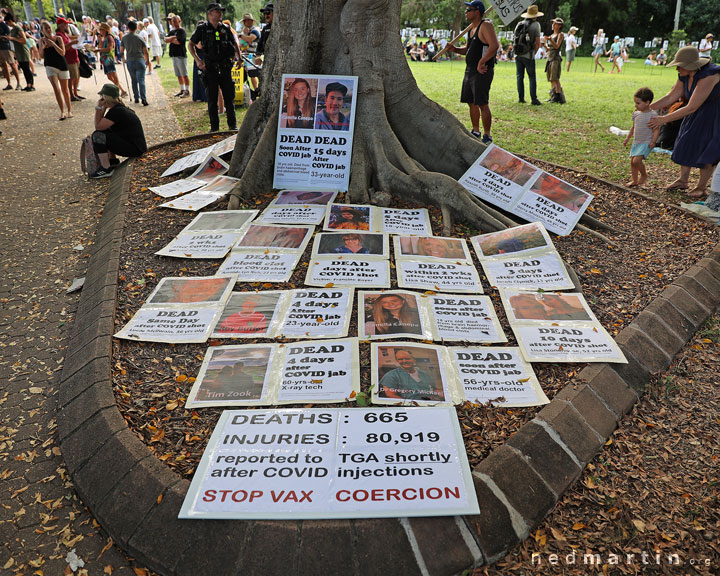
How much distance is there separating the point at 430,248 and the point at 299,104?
2395mm

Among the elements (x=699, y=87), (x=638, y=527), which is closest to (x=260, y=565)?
(x=638, y=527)

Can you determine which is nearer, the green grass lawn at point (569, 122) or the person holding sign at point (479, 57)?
the person holding sign at point (479, 57)

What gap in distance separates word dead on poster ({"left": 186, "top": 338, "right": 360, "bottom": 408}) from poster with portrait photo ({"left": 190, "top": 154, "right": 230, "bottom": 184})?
364 centimetres

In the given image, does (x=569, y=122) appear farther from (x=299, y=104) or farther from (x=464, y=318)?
(x=464, y=318)

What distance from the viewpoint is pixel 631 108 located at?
11836mm

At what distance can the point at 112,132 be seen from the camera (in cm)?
714

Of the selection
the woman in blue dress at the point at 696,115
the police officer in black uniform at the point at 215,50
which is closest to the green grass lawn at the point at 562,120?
the woman in blue dress at the point at 696,115

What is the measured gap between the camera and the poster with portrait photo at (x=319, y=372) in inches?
114

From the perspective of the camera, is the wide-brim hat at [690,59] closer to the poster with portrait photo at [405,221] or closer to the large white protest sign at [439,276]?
the poster with portrait photo at [405,221]

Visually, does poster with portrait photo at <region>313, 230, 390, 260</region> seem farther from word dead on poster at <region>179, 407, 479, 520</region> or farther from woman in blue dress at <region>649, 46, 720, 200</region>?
woman in blue dress at <region>649, 46, 720, 200</region>

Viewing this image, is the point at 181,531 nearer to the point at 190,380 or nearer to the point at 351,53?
the point at 190,380

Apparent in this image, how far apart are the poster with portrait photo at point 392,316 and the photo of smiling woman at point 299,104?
106 inches

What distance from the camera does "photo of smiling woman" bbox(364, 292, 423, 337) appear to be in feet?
11.4

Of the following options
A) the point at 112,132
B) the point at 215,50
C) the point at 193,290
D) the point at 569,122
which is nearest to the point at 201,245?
the point at 193,290
